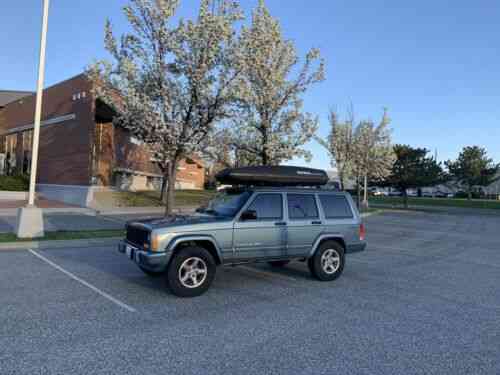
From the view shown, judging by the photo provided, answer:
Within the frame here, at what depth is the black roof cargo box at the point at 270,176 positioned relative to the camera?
24.2 feet

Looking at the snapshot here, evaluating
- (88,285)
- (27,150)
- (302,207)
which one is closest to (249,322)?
(302,207)

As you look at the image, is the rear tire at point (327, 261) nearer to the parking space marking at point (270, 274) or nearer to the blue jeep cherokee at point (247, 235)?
the blue jeep cherokee at point (247, 235)

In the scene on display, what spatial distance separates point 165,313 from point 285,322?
5.66ft

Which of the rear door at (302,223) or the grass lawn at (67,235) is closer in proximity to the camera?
the rear door at (302,223)

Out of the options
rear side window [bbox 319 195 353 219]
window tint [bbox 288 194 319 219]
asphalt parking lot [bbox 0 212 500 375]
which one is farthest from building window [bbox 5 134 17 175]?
rear side window [bbox 319 195 353 219]

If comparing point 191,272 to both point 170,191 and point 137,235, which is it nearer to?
point 137,235

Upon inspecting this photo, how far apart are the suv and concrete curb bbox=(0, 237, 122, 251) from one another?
5028 mm

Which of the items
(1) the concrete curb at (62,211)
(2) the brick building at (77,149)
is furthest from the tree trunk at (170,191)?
(2) the brick building at (77,149)

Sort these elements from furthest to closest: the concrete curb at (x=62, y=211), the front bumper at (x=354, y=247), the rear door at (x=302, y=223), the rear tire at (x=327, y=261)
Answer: the concrete curb at (x=62, y=211), the front bumper at (x=354, y=247), the rear tire at (x=327, y=261), the rear door at (x=302, y=223)

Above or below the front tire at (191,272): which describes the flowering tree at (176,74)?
above

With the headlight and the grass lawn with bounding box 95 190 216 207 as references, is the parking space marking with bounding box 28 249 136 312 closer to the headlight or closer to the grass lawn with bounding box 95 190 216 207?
the headlight

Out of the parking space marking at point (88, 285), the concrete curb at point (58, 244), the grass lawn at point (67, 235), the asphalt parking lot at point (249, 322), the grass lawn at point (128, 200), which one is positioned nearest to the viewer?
the asphalt parking lot at point (249, 322)

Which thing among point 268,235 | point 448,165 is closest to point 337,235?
point 268,235

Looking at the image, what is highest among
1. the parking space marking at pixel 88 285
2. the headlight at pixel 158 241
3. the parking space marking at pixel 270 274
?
the headlight at pixel 158 241
